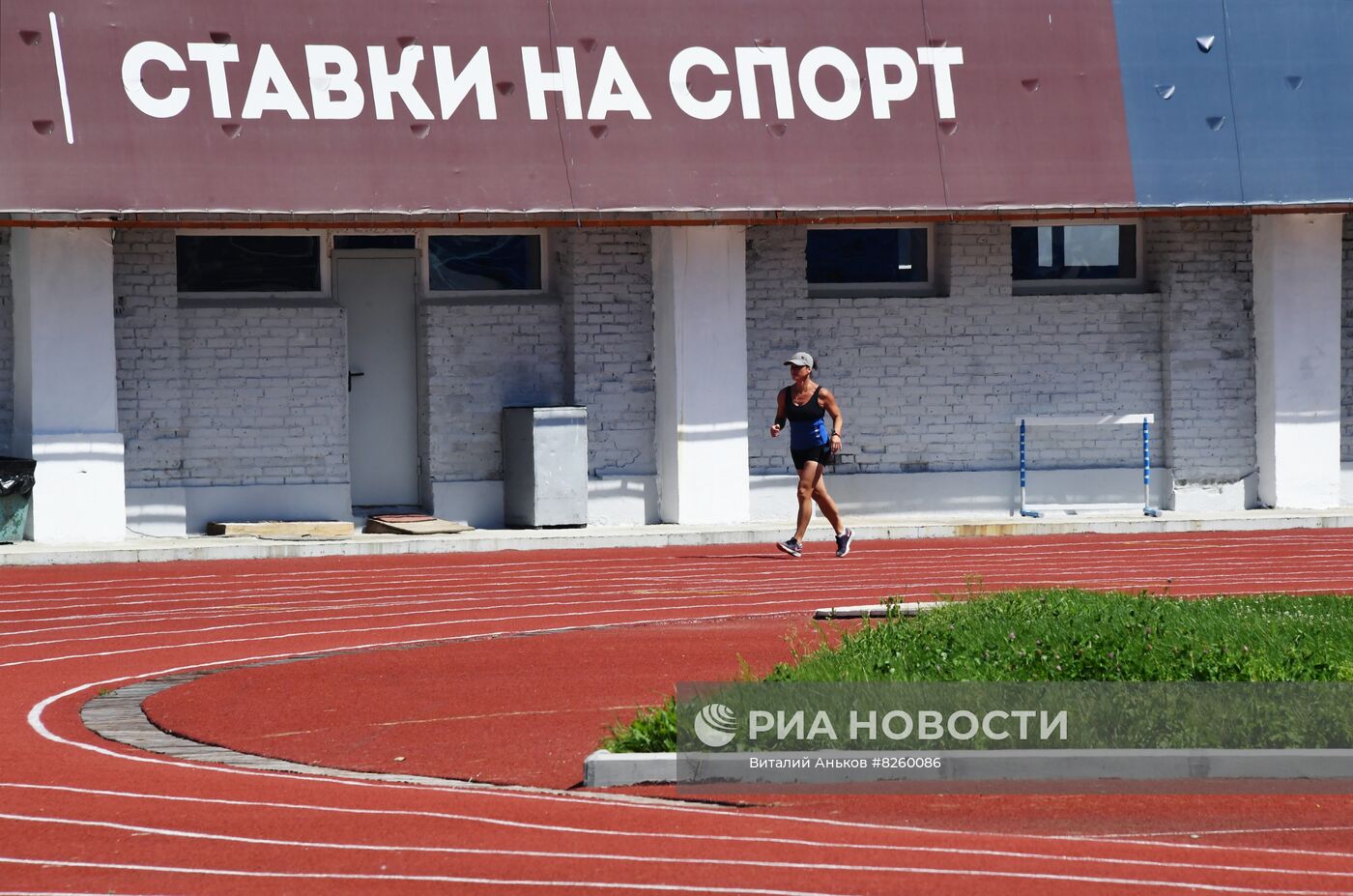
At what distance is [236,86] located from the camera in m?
22.5

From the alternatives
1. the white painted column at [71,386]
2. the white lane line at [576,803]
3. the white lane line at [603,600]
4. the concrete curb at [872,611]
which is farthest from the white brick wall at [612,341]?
the white lane line at [576,803]

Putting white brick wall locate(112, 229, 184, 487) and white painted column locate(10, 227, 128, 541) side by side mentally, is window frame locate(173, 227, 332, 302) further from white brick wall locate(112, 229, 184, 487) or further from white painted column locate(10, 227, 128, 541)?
white painted column locate(10, 227, 128, 541)

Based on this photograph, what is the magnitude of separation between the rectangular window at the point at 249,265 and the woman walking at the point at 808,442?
20.0 ft

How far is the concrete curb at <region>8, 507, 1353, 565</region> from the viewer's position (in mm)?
21375

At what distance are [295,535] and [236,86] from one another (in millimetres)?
4583

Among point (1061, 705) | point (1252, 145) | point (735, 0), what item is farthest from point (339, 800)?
point (1252, 145)

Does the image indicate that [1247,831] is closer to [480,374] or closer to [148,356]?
[480,374]

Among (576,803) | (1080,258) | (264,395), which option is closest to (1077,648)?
(576,803)

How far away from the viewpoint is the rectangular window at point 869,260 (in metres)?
25.1

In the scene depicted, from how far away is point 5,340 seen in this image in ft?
75.1

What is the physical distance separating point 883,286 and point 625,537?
187 inches

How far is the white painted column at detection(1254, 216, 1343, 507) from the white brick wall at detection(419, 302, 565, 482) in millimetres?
7991

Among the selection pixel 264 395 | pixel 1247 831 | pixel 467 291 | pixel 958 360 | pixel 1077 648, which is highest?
pixel 467 291

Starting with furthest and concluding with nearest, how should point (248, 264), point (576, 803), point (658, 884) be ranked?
point (248, 264) < point (576, 803) < point (658, 884)
